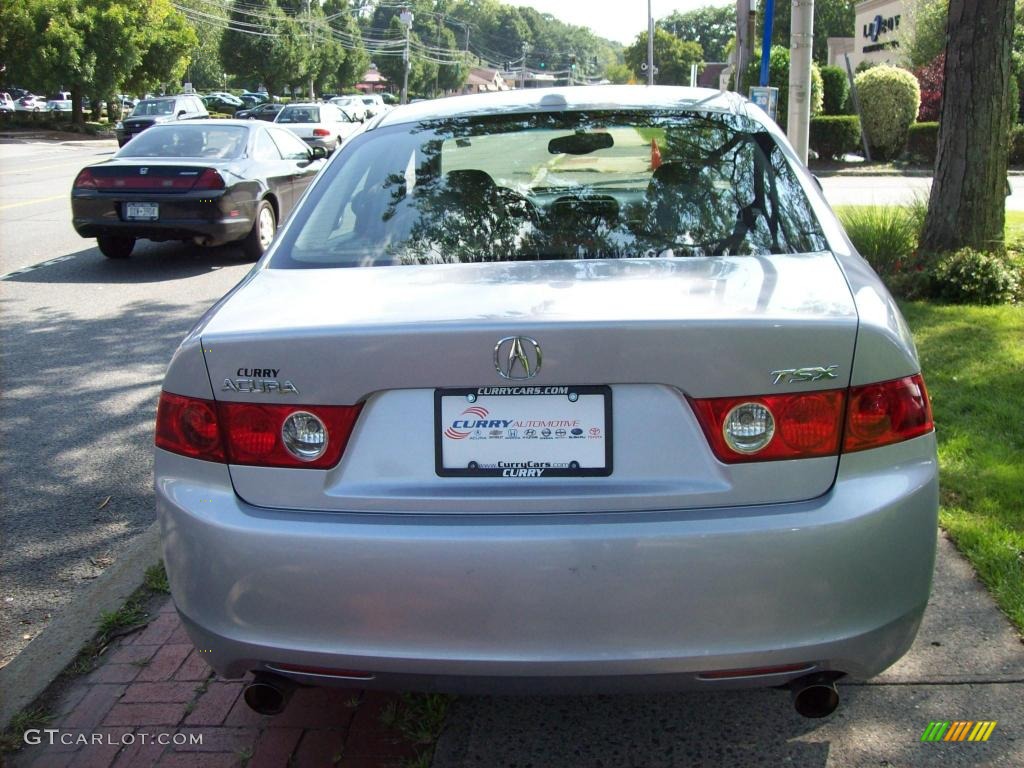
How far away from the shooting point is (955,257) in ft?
25.9

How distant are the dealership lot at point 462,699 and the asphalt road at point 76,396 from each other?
0.04 feet

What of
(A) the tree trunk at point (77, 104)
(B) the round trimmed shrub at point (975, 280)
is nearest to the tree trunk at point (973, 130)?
(B) the round trimmed shrub at point (975, 280)

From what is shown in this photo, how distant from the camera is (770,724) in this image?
295cm

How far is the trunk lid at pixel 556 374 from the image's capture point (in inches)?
88.9

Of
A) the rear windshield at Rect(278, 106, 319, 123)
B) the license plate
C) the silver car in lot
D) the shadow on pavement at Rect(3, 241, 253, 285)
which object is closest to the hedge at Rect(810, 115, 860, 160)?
the rear windshield at Rect(278, 106, 319, 123)

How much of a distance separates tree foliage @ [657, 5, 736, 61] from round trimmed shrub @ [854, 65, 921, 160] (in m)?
125

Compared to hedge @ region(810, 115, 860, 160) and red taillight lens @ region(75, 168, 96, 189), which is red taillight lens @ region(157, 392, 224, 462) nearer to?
red taillight lens @ region(75, 168, 96, 189)

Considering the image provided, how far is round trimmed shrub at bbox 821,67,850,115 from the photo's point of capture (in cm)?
2869

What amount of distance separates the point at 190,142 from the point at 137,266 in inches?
60.6

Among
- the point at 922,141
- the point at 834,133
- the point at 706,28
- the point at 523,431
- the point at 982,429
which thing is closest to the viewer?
the point at 523,431

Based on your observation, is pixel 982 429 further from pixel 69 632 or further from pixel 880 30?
pixel 880 30

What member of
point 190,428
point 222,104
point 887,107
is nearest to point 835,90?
point 887,107

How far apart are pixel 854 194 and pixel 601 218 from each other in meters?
17.0

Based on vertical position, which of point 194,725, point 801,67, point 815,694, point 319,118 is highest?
point 801,67
